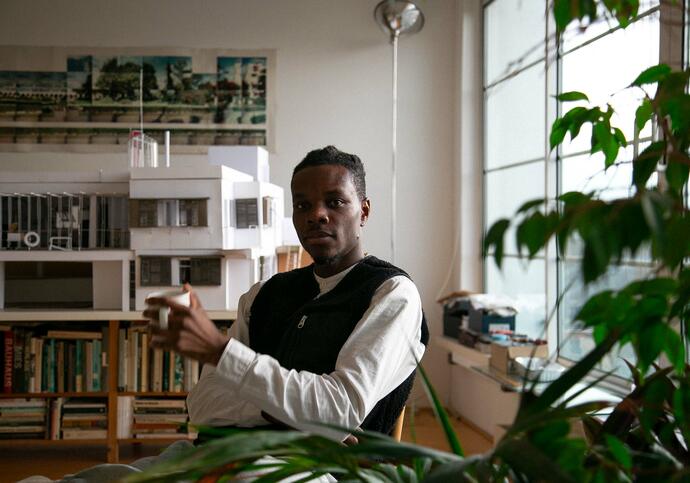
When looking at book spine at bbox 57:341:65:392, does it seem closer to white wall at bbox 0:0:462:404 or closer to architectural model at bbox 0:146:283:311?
architectural model at bbox 0:146:283:311

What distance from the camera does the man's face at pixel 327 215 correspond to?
6.09ft

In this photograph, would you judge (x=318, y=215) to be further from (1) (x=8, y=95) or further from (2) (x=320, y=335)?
(1) (x=8, y=95)

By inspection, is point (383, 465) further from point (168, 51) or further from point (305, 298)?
point (168, 51)

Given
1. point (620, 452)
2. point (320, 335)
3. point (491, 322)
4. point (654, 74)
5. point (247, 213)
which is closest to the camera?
point (620, 452)

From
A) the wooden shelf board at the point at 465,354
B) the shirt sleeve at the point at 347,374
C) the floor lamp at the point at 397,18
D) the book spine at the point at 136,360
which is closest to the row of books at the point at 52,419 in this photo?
the book spine at the point at 136,360

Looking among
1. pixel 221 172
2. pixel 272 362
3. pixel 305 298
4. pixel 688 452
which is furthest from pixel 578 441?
pixel 221 172

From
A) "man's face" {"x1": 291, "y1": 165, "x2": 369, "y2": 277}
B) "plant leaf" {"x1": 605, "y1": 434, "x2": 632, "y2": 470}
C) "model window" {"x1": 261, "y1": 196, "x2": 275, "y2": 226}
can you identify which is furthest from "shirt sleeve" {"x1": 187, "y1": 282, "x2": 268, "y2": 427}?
"model window" {"x1": 261, "y1": 196, "x2": 275, "y2": 226}

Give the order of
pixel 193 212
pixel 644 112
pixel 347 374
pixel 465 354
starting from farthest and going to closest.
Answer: pixel 465 354, pixel 193 212, pixel 347 374, pixel 644 112

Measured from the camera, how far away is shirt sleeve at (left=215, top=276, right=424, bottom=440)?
4.75 feet

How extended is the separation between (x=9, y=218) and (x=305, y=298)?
7.80 feet

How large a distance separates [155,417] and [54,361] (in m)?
0.57

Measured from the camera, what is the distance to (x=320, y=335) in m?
1.73

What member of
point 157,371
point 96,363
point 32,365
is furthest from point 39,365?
point 157,371

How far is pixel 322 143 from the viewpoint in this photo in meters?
5.35
